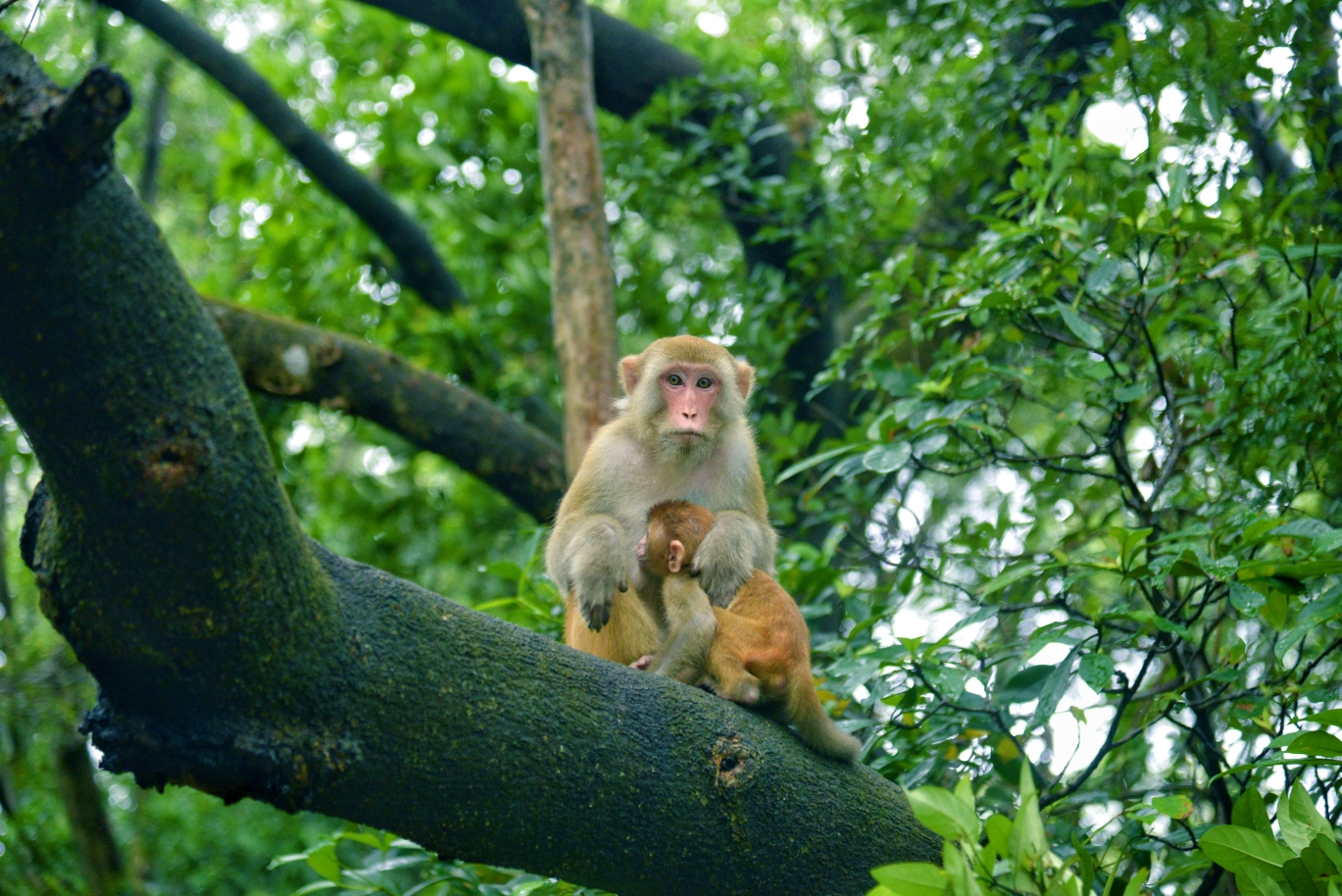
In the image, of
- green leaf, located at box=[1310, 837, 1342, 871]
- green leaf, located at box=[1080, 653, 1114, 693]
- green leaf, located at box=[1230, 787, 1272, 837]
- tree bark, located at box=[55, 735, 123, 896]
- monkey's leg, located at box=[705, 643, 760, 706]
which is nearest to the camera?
green leaf, located at box=[1310, 837, 1342, 871]

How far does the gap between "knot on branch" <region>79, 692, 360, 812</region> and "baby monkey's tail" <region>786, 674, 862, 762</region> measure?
1.41 m

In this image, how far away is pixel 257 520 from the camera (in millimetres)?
1850

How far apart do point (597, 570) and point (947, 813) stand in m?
1.61

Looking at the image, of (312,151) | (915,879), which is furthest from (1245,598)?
(312,151)

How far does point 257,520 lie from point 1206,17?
3.85 meters

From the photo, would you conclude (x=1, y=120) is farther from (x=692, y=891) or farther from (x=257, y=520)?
(x=692, y=891)

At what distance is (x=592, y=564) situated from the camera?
3.44 meters

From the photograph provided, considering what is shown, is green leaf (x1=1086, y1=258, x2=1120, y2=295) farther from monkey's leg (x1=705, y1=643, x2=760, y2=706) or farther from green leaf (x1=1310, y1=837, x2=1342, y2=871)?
green leaf (x1=1310, y1=837, x2=1342, y2=871)

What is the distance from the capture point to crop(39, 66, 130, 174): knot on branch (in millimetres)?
1500

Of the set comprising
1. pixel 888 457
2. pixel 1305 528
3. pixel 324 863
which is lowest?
pixel 324 863

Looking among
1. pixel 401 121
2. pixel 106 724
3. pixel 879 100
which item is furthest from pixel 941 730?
pixel 401 121

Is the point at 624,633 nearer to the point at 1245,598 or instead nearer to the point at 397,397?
the point at 1245,598

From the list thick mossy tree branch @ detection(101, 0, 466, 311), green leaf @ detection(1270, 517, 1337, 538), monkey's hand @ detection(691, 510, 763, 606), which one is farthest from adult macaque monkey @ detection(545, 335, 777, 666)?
thick mossy tree branch @ detection(101, 0, 466, 311)

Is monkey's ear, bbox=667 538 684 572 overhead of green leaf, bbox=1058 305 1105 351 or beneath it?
beneath
